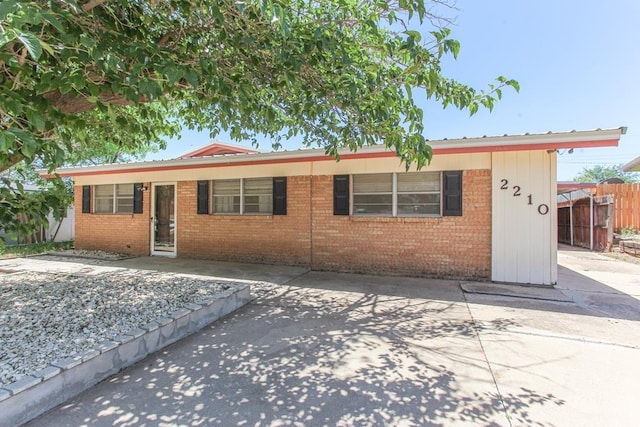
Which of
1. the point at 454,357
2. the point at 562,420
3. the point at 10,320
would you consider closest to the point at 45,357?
the point at 10,320

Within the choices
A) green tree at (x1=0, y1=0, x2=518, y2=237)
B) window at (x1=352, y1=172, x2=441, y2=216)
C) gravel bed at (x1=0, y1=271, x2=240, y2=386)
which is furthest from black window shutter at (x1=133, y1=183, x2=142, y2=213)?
window at (x1=352, y1=172, x2=441, y2=216)

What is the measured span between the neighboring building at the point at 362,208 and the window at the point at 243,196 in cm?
3

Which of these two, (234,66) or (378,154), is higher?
(234,66)

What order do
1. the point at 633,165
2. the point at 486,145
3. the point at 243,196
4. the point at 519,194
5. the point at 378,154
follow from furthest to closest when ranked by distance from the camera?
1. the point at 633,165
2. the point at 243,196
3. the point at 378,154
4. the point at 519,194
5. the point at 486,145

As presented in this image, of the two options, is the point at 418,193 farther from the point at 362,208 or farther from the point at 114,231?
the point at 114,231

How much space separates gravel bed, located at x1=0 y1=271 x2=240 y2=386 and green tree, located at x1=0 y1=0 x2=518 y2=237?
1.66 m

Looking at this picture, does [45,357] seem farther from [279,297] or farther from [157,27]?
[157,27]

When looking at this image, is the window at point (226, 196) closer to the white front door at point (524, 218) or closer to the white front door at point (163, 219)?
the white front door at point (163, 219)

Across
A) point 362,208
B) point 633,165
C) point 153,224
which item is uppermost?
point 633,165

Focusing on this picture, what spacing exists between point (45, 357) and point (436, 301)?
4.80 meters

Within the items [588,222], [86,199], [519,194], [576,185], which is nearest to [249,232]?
[519,194]

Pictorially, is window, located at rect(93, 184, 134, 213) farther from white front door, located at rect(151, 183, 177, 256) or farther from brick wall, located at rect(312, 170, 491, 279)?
brick wall, located at rect(312, 170, 491, 279)

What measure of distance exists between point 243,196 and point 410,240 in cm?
432

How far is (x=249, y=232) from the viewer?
839 centimetres
